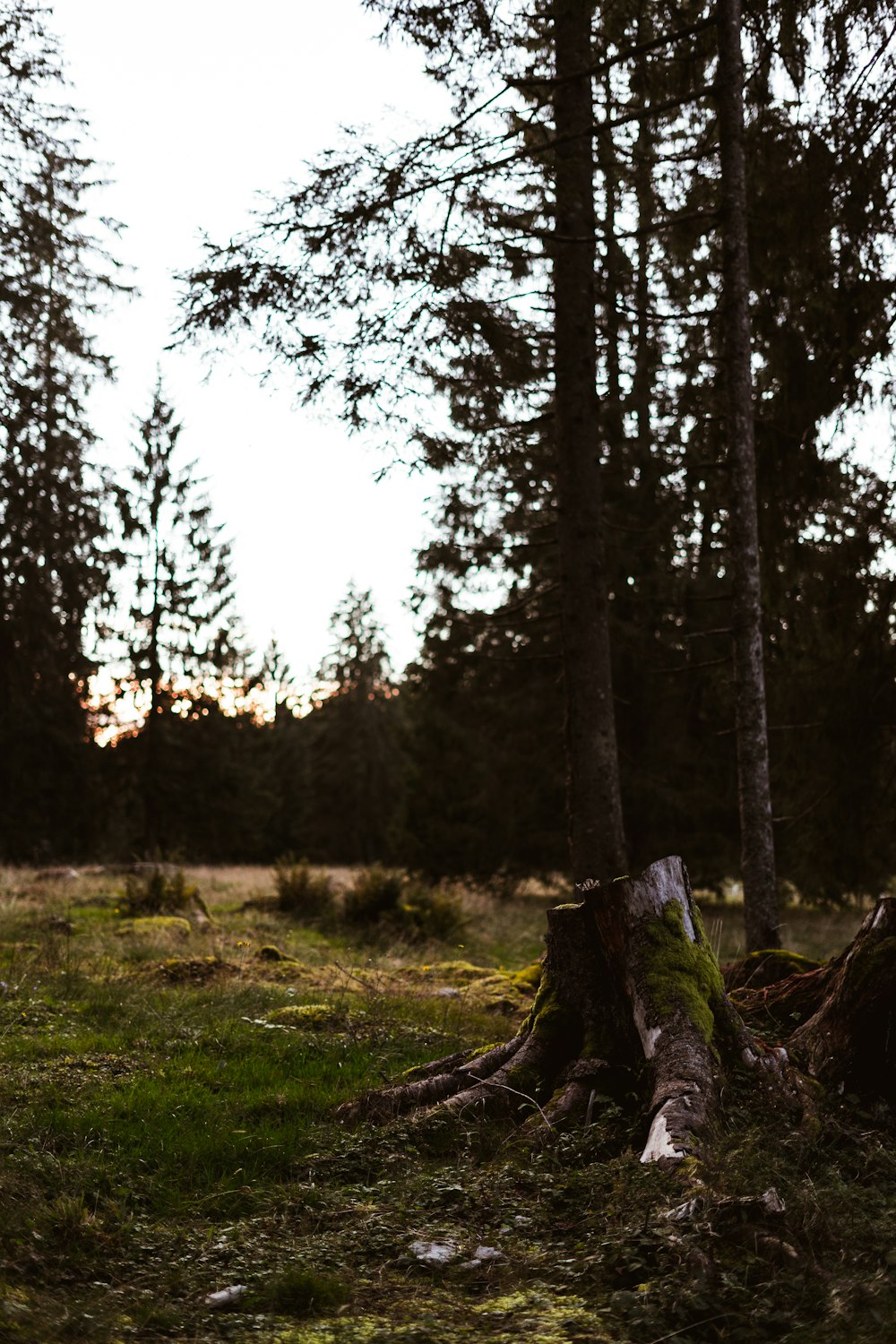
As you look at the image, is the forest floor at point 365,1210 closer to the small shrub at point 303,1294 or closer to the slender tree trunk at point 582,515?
the small shrub at point 303,1294

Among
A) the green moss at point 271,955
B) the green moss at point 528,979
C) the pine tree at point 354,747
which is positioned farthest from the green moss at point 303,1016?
the pine tree at point 354,747

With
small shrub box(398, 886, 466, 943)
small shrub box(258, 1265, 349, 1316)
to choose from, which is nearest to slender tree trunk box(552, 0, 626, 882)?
small shrub box(398, 886, 466, 943)

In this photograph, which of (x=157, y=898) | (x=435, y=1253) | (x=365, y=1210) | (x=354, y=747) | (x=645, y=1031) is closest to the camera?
(x=435, y=1253)

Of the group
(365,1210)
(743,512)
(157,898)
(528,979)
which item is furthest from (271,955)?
(743,512)

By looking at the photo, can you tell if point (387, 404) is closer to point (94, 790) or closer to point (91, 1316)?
point (91, 1316)

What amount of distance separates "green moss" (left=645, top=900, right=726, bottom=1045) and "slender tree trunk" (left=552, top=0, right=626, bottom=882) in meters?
3.88

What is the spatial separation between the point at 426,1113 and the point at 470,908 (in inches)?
486

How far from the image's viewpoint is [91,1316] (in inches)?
122

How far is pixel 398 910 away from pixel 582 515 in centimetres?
648

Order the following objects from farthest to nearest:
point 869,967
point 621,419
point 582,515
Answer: point 621,419 < point 582,515 < point 869,967

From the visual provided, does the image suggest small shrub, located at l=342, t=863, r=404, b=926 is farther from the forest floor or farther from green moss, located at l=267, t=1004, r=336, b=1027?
the forest floor

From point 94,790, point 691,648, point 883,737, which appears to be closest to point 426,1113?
point 883,737

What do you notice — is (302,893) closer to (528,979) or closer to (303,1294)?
(528,979)

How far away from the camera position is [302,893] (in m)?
14.4
